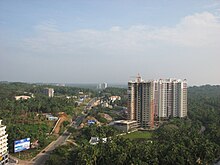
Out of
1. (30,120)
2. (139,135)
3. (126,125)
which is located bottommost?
(139,135)

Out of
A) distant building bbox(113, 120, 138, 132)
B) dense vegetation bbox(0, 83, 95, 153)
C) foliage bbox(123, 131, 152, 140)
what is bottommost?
foliage bbox(123, 131, 152, 140)

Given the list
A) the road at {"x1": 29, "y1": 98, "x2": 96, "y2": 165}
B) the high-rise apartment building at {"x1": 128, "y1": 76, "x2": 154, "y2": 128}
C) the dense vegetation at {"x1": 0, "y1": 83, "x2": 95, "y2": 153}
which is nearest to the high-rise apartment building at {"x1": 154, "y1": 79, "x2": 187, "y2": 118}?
the high-rise apartment building at {"x1": 128, "y1": 76, "x2": 154, "y2": 128}

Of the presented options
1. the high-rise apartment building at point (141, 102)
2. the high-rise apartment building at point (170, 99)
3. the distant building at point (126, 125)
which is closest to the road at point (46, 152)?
the distant building at point (126, 125)

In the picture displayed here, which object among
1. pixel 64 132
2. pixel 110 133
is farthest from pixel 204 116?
pixel 64 132

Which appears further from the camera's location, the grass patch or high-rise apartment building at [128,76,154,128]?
high-rise apartment building at [128,76,154,128]

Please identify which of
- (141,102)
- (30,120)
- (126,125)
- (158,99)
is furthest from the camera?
(158,99)

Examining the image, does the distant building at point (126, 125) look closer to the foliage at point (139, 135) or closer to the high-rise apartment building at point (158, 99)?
the foliage at point (139, 135)

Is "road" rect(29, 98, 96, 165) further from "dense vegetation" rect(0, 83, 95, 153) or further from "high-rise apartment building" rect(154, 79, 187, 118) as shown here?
"high-rise apartment building" rect(154, 79, 187, 118)

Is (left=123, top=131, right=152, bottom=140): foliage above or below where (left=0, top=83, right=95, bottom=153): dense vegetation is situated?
below

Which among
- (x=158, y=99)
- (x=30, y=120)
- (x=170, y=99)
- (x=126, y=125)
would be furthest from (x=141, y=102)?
(x=30, y=120)

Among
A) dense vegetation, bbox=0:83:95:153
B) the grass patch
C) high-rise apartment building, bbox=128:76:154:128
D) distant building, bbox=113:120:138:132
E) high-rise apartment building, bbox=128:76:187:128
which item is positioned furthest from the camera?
high-rise apartment building, bbox=128:76:187:128

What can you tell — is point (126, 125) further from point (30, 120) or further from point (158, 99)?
point (30, 120)
